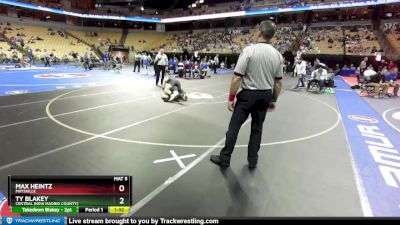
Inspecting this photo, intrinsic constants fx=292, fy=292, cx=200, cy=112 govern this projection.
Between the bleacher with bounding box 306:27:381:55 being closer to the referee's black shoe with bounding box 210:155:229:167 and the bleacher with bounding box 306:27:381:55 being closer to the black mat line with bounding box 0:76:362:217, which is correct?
the black mat line with bounding box 0:76:362:217

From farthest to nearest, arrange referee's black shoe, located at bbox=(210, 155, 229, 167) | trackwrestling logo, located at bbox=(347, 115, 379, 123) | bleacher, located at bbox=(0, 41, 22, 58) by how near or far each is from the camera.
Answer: bleacher, located at bbox=(0, 41, 22, 58) → trackwrestling logo, located at bbox=(347, 115, 379, 123) → referee's black shoe, located at bbox=(210, 155, 229, 167)

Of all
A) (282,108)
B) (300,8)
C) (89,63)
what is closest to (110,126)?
(282,108)

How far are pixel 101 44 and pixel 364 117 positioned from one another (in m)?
43.4

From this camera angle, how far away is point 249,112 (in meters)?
4.55

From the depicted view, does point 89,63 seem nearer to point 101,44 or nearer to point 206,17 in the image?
point 101,44

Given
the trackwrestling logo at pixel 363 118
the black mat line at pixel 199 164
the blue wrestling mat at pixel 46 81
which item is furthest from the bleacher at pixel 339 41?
the black mat line at pixel 199 164

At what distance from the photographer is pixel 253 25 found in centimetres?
4500

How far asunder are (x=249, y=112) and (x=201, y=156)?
1221 millimetres

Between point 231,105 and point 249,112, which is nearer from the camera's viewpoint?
point 231,105

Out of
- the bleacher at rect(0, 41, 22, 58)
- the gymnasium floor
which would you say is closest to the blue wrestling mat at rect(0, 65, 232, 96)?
the gymnasium floor

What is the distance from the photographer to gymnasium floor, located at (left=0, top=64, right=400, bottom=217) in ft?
11.8

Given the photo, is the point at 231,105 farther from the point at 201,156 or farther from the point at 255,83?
the point at 201,156

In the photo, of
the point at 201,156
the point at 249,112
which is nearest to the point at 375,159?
the point at 249,112

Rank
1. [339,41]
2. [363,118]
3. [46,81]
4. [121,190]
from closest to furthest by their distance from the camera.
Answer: [121,190]
[363,118]
[46,81]
[339,41]
